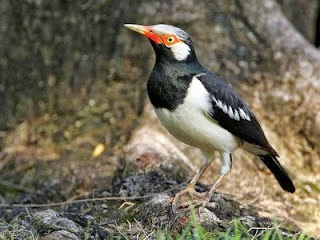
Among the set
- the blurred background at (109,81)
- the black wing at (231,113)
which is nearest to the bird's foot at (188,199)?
the black wing at (231,113)

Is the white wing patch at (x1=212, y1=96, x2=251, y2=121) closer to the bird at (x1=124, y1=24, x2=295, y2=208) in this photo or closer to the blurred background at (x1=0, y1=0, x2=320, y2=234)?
the bird at (x1=124, y1=24, x2=295, y2=208)

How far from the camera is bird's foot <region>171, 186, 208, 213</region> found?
4.97 meters

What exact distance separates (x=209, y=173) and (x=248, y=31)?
155cm

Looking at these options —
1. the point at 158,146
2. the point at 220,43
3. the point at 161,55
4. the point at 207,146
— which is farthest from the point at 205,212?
the point at 220,43

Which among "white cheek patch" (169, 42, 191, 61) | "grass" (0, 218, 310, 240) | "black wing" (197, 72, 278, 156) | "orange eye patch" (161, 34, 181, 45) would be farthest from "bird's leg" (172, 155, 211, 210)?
"orange eye patch" (161, 34, 181, 45)

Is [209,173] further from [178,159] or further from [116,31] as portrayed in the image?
[116,31]

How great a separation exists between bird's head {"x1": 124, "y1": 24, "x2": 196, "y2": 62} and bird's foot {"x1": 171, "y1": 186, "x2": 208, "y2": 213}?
0.97 meters

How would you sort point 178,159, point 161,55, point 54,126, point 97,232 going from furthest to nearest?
point 54,126 → point 178,159 → point 161,55 → point 97,232

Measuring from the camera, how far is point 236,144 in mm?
5457

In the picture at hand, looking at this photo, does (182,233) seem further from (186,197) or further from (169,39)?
(169,39)

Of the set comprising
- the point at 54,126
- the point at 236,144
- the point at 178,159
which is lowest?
the point at 54,126

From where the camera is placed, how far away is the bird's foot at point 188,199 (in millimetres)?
4973

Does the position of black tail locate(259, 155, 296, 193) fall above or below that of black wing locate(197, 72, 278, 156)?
below

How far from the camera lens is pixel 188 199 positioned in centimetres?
518
